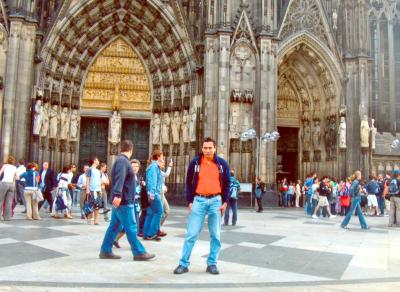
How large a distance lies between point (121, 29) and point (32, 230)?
17690mm

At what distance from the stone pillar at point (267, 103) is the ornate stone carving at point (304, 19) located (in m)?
2.38

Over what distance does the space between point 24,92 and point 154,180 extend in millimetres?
14412

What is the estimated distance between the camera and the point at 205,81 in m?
20.8


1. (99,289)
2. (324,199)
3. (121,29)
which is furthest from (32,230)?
(121,29)

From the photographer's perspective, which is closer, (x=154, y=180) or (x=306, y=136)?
(x=154, y=180)

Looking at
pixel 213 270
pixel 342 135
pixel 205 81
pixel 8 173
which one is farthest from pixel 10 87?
pixel 213 270

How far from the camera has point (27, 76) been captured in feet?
64.6

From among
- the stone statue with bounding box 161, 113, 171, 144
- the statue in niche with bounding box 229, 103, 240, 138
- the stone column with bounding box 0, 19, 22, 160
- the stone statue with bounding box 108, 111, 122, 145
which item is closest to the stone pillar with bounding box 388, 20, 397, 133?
the statue in niche with bounding box 229, 103, 240, 138

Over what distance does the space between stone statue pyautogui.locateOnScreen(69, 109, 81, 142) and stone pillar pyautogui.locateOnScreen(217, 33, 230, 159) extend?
8.34 metres

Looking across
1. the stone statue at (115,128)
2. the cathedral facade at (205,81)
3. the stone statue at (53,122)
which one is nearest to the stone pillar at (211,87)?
the cathedral facade at (205,81)

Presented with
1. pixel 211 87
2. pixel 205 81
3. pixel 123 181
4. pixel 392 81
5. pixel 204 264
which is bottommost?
pixel 204 264

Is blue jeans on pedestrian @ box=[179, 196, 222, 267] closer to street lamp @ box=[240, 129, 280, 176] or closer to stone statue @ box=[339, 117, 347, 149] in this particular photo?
street lamp @ box=[240, 129, 280, 176]

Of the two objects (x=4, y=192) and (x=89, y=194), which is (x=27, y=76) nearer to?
(x=4, y=192)

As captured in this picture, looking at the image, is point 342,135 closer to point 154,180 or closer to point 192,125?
point 192,125
